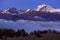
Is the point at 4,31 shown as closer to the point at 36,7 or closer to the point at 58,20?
the point at 36,7

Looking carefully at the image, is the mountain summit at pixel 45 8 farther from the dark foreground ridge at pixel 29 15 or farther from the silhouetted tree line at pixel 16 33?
the silhouetted tree line at pixel 16 33

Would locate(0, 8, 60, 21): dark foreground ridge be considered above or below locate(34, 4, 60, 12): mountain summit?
below

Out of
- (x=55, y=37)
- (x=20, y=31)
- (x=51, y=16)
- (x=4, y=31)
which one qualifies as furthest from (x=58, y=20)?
(x=4, y=31)

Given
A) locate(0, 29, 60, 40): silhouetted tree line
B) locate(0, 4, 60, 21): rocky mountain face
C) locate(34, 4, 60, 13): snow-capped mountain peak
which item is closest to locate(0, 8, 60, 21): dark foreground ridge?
locate(0, 4, 60, 21): rocky mountain face

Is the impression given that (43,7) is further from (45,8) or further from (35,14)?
(35,14)

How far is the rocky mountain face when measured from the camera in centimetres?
619

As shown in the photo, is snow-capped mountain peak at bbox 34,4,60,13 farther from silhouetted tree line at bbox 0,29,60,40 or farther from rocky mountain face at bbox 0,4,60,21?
silhouetted tree line at bbox 0,29,60,40

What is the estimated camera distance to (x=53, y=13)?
6254 mm

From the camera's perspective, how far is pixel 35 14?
630 cm

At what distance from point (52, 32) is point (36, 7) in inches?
41.7

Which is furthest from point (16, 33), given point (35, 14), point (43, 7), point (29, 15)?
point (43, 7)

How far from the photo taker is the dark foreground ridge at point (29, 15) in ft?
20.3

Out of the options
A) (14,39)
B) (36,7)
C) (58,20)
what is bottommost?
(14,39)

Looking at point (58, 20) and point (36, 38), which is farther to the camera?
point (58, 20)
